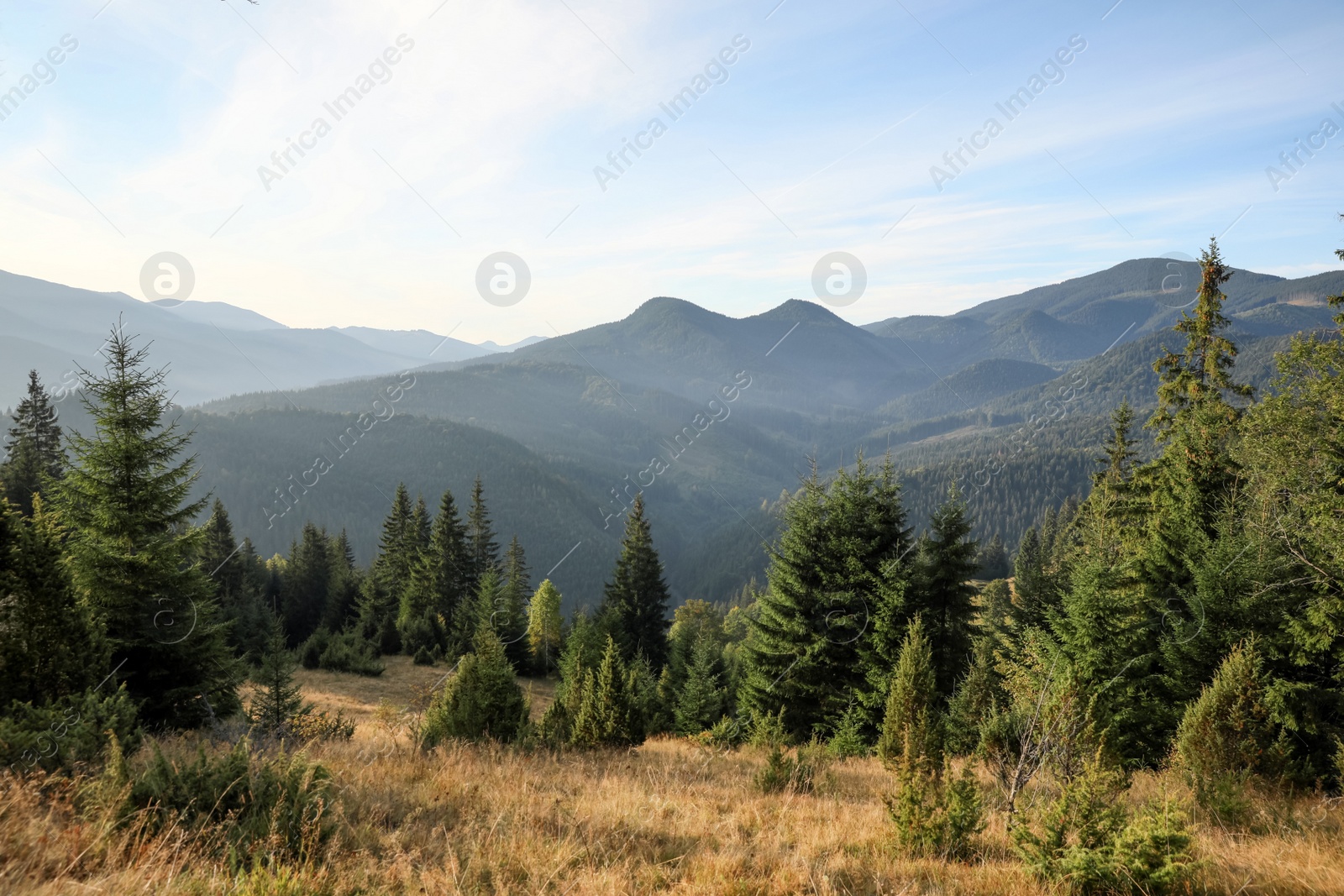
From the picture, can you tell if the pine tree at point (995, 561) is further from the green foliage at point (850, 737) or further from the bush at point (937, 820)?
the bush at point (937, 820)

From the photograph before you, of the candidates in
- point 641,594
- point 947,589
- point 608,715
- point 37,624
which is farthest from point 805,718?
point 641,594

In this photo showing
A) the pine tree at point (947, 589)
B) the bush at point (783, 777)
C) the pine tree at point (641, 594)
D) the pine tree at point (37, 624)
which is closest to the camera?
the pine tree at point (37, 624)

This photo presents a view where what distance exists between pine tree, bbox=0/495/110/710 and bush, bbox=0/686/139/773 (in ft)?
2.29

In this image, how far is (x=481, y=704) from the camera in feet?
37.4

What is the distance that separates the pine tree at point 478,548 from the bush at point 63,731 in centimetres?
3884

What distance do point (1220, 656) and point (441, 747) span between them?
16257 mm

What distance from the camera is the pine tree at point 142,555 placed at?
12008mm

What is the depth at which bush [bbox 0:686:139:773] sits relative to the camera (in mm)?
5938

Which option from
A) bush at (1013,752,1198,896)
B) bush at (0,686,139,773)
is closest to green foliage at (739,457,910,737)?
bush at (1013,752,1198,896)

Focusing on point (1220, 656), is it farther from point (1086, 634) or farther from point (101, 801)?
point (101, 801)

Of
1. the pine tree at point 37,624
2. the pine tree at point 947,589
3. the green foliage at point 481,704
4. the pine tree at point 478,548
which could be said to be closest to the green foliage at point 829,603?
the pine tree at point 947,589

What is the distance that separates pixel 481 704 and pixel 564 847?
271 inches

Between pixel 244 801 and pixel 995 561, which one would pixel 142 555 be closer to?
pixel 244 801

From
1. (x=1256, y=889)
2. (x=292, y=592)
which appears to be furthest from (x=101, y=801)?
(x=292, y=592)
